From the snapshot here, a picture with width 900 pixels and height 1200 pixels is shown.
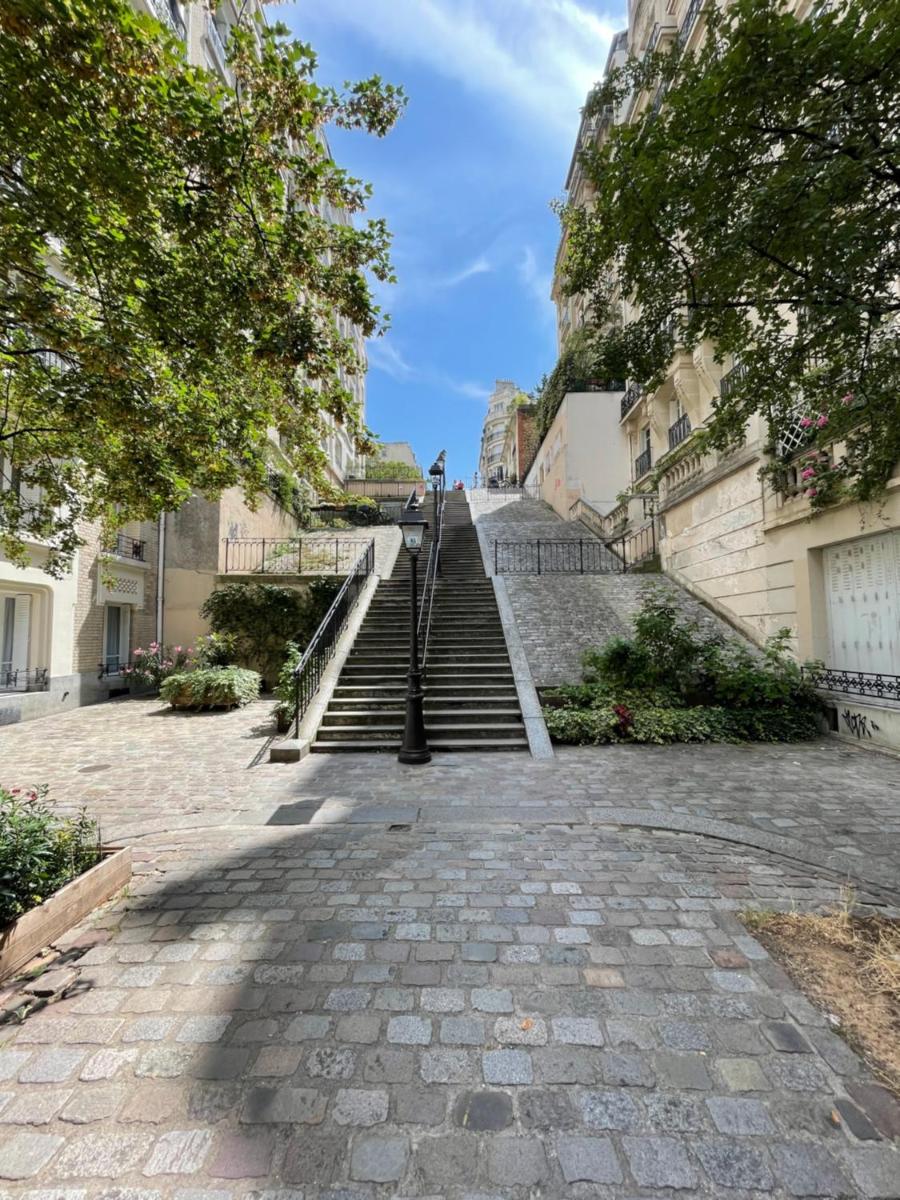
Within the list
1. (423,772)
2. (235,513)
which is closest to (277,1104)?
(423,772)

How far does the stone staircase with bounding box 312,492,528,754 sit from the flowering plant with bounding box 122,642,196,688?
5.02 meters

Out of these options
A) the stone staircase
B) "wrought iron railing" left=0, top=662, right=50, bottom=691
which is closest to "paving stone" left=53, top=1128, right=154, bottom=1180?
the stone staircase

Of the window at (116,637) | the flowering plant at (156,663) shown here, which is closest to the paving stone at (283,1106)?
the flowering plant at (156,663)

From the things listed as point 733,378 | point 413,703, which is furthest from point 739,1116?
point 733,378

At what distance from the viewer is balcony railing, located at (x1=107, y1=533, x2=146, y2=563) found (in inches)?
489

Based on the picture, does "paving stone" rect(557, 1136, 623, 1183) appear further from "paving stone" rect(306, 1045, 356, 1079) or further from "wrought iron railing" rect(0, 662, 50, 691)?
"wrought iron railing" rect(0, 662, 50, 691)

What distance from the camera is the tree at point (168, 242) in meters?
2.91

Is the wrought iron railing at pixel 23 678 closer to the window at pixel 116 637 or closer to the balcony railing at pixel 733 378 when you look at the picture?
the window at pixel 116 637

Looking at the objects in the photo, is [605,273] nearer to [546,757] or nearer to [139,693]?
[546,757]

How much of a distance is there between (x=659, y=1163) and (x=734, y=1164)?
0.25 meters

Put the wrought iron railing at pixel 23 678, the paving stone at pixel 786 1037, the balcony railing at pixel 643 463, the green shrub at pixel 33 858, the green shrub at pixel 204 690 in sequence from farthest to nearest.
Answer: the balcony railing at pixel 643 463 → the green shrub at pixel 204 690 → the wrought iron railing at pixel 23 678 → the green shrub at pixel 33 858 → the paving stone at pixel 786 1037

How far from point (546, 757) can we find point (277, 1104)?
5.17 m

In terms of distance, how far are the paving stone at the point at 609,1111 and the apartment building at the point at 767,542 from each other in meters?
4.69

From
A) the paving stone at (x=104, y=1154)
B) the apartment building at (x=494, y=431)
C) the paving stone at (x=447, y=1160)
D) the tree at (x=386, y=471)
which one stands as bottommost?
the paving stone at (x=447, y=1160)
